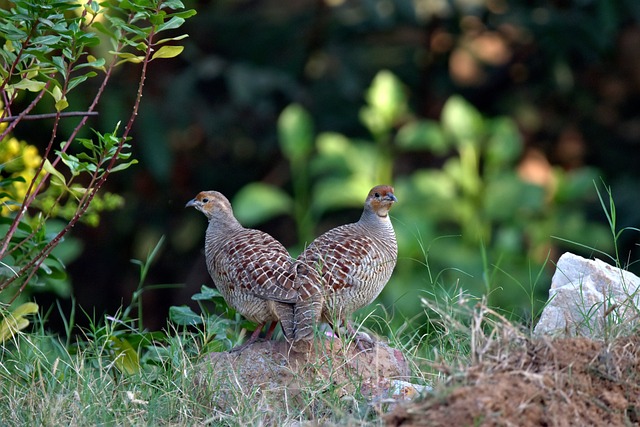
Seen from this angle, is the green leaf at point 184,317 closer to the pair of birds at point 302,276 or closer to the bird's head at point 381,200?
the pair of birds at point 302,276

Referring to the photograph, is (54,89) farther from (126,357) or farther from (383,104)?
(383,104)

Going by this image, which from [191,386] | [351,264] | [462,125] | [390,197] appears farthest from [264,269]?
[462,125]

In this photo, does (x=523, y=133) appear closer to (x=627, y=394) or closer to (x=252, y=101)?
(x=252, y=101)

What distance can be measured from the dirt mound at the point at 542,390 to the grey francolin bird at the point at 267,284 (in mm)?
1083

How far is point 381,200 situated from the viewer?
17.6 feet

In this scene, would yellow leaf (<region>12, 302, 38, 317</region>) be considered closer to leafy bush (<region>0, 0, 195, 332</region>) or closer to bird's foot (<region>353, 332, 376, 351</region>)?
leafy bush (<region>0, 0, 195, 332</region>)

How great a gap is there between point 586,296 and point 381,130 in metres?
4.39

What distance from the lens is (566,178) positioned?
925 centimetres

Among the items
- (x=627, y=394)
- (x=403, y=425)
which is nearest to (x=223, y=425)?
(x=403, y=425)

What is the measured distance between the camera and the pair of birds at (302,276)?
15.4ft

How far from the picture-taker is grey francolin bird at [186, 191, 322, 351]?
4680 millimetres

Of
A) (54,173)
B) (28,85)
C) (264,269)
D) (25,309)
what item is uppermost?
(28,85)

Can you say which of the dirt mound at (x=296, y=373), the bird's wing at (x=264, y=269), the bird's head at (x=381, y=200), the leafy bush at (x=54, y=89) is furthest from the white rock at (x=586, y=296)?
the leafy bush at (x=54, y=89)

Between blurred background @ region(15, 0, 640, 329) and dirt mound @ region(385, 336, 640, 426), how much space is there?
163 inches
